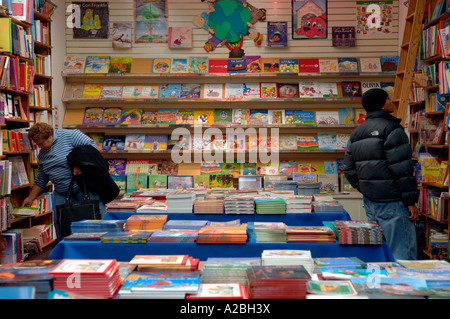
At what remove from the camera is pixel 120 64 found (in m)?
6.37

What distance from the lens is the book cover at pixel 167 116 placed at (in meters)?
6.24

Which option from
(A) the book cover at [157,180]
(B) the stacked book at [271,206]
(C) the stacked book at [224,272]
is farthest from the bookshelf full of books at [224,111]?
(C) the stacked book at [224,272]

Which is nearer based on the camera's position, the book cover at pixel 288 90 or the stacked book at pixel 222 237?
the stacked book at pixel 222 237

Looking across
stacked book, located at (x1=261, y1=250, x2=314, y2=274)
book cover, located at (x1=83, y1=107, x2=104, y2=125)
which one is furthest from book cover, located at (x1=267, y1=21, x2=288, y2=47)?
stacked book, located at (x1=261, y1=250, x2=314, y2=274)

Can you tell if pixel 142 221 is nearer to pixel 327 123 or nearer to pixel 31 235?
pixel 31 235

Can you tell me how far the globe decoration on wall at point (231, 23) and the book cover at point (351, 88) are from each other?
1.43 m

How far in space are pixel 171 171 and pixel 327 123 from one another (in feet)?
7.94

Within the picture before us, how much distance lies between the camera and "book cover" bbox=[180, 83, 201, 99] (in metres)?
6.24

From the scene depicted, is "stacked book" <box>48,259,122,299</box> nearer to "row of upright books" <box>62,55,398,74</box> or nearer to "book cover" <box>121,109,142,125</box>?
"book cover" <box>121,109,142,125</box>

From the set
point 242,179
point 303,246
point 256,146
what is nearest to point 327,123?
point 256,146

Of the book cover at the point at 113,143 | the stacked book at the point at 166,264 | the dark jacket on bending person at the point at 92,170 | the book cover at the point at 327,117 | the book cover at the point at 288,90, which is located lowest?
the stacked book at the point at 166,264

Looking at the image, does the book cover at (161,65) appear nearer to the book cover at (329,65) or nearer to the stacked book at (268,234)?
the book cover at (329,65)

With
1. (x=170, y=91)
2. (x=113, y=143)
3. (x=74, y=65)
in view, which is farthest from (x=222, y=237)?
(x=74, y=65)

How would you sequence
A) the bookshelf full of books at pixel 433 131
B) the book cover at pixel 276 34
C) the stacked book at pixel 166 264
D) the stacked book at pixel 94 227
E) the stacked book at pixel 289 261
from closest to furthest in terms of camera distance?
the stacked book at pixel 166 264 < the stacked book at pixel 289 261 < the stacked book at pixel 94 227 < the bookshelf full of books at pixel 433 131 < the book cover at pixel 276 34
